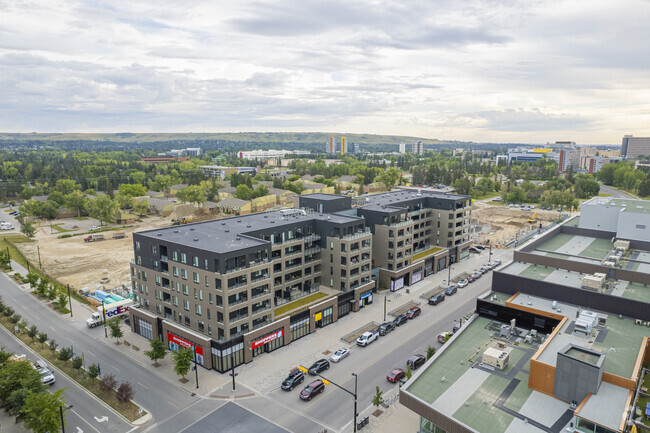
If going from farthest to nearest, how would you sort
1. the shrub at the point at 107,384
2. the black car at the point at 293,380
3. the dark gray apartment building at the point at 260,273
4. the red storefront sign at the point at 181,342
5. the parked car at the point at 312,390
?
the red storefront sign at the point at 181,342 < the dark gray apartment building at the point at 260,273 < the black car at the point at 293,380 < the shrub at the point at 107,384 < the parked car at the point at 312,390

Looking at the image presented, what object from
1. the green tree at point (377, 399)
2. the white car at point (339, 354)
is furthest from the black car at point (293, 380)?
the green tree at point (377, 399)

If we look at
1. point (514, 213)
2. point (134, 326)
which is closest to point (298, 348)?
point (134, 326)

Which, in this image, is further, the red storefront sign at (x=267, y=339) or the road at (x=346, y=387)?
the red storefront sign at (x=267, y=339)

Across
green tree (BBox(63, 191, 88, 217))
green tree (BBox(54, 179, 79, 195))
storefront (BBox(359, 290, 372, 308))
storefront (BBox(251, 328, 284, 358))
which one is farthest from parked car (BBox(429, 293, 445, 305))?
green tree (BBox(54, 179, 79, 195))

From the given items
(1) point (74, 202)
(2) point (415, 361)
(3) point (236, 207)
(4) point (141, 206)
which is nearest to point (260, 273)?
(2) point (415, 361)

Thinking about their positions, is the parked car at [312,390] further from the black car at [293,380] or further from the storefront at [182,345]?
the storefront at [182,345]

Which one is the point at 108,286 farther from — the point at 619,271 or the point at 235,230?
the point at 619,271

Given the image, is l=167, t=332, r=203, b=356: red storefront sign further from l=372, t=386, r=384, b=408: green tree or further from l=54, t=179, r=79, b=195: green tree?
l=54, t=179, r=79, b=195: green tree
